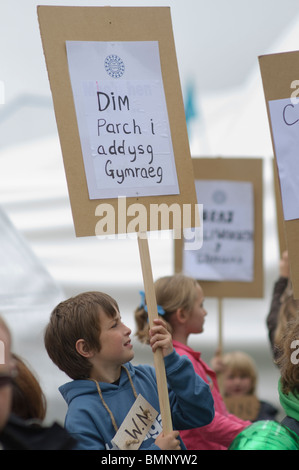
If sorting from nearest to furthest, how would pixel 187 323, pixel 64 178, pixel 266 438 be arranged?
pixel 266 438, pixel 187 323, pixel 64 178

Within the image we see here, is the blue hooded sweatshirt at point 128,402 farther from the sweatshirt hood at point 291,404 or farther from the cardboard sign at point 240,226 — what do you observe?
the cardboard sign at point 240,226

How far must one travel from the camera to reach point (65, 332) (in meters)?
1.81

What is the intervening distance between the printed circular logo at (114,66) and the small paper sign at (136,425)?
0.80 m

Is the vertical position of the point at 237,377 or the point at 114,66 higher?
the point at 114,66

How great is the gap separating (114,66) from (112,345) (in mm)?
697

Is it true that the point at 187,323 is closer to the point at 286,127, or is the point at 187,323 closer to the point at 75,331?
the point at 75,331

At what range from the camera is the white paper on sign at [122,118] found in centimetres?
180

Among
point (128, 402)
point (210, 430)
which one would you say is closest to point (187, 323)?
point (210, 430)

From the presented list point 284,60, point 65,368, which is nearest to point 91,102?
point 284,60

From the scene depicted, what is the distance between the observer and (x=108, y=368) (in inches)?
71.7

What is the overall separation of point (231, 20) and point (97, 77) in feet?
10.0

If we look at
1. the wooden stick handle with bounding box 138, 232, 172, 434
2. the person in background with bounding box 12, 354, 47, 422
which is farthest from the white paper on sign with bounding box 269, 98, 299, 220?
the person in background with bounding box 12, 354, 47, 422

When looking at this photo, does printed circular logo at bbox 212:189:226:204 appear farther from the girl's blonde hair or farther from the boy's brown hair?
the boy's brown hair

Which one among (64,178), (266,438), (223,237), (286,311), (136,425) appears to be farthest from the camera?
(64,178)
